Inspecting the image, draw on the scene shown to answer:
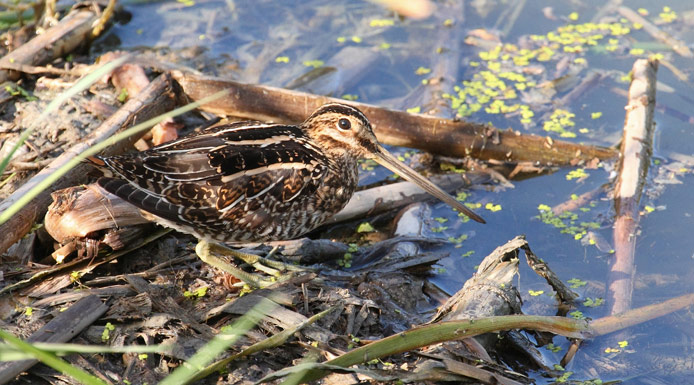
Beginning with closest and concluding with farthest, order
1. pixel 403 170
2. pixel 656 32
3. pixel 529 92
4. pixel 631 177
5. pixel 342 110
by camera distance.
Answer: pixel 342 110 < pixel 403 170 < pixel 631 177 < pixel 529 92 < pixel 656 32

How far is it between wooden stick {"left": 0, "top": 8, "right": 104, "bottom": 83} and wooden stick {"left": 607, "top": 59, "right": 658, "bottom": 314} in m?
4.95

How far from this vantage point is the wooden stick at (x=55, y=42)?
644 cm

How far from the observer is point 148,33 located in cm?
802

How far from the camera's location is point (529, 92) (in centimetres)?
726

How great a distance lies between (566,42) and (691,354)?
4064 mm

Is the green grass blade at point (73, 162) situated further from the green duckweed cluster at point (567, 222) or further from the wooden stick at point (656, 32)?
the wooden stick at point (656, 32)

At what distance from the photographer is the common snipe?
4438 mm

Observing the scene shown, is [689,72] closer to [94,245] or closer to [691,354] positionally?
[691,354]

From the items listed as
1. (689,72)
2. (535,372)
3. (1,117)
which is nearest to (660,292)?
(535,372)

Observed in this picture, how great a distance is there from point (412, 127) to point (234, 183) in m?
2.07

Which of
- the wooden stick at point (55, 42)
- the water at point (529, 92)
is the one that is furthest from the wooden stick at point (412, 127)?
the wooden stick at point (55, 42)

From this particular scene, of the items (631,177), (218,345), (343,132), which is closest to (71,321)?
(218,345)

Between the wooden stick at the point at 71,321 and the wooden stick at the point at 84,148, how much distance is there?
2.56 ft

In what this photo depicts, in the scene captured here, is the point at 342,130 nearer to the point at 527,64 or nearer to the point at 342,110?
the point at 342,110
